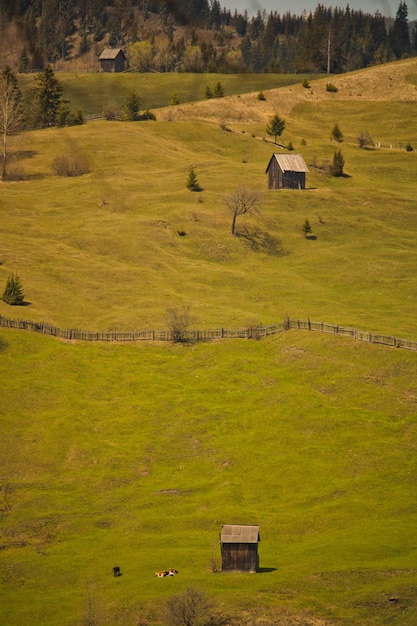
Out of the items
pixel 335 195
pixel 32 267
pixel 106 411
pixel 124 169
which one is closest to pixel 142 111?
pixel 124 169

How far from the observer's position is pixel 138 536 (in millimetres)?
56906

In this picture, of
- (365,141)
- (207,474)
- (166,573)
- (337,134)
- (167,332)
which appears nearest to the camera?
(166,573)

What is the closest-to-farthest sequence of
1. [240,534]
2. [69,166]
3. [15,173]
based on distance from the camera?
[240,534] → [15,173] → [69,166]

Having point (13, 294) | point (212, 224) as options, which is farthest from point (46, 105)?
point (13, 294)

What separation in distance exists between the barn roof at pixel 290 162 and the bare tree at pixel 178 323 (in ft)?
171

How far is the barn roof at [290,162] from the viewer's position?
464 ft

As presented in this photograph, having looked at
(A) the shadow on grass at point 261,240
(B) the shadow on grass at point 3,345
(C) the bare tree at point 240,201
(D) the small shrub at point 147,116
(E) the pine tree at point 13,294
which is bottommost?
(B) the shadow on grass at point 3,345

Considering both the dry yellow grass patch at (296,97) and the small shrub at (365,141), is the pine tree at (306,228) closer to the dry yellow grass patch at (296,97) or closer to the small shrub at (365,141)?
the small shrub at (365,141)

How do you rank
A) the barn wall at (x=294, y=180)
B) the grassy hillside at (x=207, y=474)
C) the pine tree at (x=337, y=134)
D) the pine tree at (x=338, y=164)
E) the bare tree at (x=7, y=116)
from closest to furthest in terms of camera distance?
the grassy hillside at (x=207, y=474), the barn wall at (x=294, y=180), the bare tree at (x=7, y=116), the pine tree at (x=338, y=164), the pine tree at (x=337, y=134)

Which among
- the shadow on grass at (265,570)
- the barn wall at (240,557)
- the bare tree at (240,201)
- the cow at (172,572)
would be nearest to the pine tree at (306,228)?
the bare tree at (240,201)

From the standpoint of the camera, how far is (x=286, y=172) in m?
142

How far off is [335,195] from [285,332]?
54.7m

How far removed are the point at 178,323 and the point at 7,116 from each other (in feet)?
244

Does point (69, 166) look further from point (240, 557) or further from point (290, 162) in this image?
point (240, 557)
